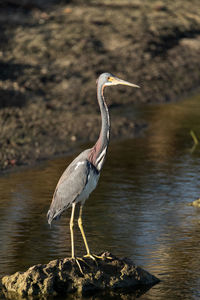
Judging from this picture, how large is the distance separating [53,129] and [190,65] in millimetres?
8595

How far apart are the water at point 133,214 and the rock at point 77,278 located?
0.96 feet

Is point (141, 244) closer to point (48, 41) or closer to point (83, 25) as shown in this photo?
point (48, 41)

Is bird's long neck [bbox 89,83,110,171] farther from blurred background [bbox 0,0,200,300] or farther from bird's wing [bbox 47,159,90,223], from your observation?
blurred background [bbox 0,0,200,300]

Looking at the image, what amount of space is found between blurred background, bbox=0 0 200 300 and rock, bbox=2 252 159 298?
0.24 m

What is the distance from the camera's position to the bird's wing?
8.48 m

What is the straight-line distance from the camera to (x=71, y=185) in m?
8.57

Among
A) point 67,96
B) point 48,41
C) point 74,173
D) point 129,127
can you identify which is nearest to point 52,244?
point 74,173

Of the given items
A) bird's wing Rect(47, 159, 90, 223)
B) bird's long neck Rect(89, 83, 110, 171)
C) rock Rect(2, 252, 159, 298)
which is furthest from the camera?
bird's long neck Rect(89, 83, 110, 171)

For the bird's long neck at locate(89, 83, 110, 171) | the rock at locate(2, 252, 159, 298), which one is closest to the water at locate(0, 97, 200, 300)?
the rock at locate(2, 252, 159, 298)

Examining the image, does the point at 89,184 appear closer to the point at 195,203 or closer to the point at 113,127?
the point at 195,203

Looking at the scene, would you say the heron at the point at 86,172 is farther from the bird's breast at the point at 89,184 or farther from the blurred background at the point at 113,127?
the blurred background at the point at 113,127

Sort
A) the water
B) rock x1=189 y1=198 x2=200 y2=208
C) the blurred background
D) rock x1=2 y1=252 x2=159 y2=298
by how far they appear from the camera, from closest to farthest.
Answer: rock x1=2 y1=252 x2=159 y2=298
the water
the blurred background
rock x1=189 y1=198 x2=200 y2=208

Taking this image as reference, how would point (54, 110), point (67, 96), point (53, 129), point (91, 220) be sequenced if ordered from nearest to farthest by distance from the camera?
point (91, 220), point (53, 129), point (54, 110), point (67, 96)

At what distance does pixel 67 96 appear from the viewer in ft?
66.1
